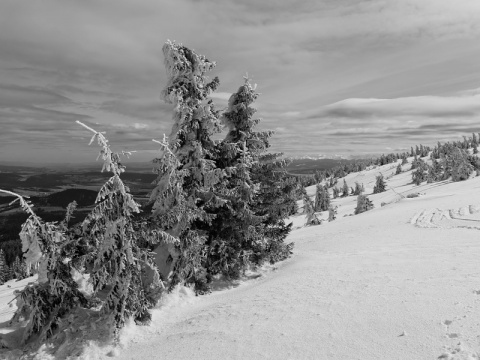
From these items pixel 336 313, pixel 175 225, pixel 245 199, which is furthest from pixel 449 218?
pixel 175 225

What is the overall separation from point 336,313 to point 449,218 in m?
21.7

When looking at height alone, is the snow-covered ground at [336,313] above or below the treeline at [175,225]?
below

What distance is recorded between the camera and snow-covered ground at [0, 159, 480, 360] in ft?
25.9

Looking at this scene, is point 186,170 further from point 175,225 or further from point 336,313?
point 336,313

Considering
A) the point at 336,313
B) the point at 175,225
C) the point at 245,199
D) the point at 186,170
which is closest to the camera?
the point at 336,313

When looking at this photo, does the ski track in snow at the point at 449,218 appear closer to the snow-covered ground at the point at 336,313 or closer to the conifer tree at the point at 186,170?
the snow-covered ground at the point at 336,313

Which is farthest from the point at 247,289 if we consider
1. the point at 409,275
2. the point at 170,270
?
the point at 409,275

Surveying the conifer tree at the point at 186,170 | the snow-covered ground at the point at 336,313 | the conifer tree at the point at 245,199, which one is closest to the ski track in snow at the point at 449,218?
the snow-covered ground at the point at 336,313

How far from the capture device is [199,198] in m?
14.1

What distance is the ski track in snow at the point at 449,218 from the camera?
22344 millimetres

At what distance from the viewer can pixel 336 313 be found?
32.3ft

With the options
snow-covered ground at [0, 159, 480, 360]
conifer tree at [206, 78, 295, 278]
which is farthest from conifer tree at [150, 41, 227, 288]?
snow-covered ground at [0, 159, 480, 360]

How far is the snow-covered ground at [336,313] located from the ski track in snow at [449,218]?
19.6 ft

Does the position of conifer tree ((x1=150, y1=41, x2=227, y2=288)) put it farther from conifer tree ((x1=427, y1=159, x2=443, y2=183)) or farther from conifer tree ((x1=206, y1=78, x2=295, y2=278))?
conifer tree ((x1=427, y1=159, x2=443, y2=183))
